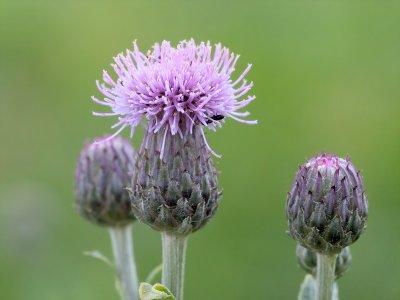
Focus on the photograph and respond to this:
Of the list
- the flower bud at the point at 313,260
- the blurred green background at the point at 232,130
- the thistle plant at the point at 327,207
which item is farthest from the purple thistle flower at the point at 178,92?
the blurred green background at the point at 232,130

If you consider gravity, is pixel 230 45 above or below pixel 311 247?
above

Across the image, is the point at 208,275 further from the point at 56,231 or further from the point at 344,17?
the point at 344,17

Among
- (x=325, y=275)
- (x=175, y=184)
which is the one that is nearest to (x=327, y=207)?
(x=325, y=275)

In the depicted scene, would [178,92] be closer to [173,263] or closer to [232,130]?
[173,263]

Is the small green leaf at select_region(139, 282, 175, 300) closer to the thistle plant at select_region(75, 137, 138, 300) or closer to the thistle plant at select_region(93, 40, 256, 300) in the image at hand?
the thistle plant at select_region(93, 40, 256, 300)

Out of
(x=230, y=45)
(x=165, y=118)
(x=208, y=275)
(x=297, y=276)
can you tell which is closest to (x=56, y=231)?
(x=208, y=275)

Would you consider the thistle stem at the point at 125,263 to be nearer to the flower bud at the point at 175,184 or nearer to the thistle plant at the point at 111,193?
the thistle plant at the point at 111,193
